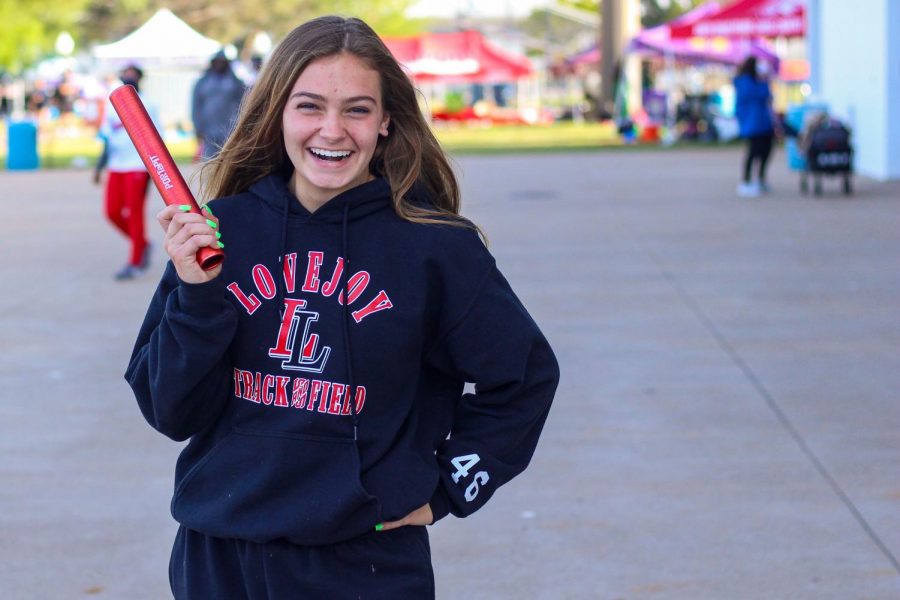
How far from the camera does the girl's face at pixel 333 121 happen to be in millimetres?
2395

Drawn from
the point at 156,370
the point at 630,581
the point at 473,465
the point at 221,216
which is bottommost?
the point at 630,581

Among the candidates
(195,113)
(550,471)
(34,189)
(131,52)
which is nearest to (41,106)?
(131,52)

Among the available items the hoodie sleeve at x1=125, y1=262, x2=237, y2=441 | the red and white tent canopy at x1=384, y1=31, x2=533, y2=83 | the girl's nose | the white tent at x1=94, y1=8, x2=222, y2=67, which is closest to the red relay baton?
the hoodie sleeve at x1=125, y1=262, x2=237, y2=441

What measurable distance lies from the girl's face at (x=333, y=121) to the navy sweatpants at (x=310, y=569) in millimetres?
618

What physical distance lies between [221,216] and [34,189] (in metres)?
18.4

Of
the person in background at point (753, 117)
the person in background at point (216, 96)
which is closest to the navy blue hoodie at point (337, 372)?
the person in background at point (216, 96)

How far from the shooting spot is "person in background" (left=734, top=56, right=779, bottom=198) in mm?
15898

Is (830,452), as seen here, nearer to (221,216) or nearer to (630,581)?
(630,581)

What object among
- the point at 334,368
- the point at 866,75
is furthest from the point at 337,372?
the point at 866,75

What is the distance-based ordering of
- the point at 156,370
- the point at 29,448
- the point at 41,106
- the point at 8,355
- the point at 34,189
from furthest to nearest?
the point at 41,106 < the point at 34,189 < the point at 8,355 < the point at 29,448 < the point at 156,370

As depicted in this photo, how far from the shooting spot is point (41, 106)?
1892 inches

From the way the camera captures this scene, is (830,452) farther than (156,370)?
Yes

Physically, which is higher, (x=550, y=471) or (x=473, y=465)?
(x=473, y=465)

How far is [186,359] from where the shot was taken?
2252mm
